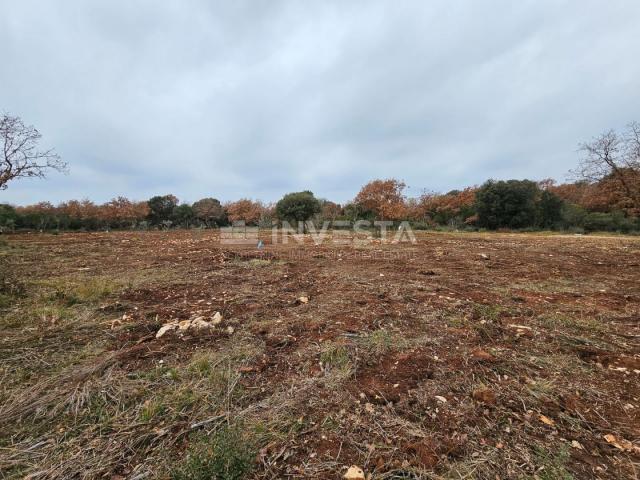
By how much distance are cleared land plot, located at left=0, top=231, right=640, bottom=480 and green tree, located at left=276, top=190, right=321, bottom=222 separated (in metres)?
27.7

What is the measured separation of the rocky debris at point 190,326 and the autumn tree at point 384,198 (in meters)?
22.5

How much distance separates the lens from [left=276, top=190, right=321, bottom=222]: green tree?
105ft

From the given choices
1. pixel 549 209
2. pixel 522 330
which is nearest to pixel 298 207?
pixel 549 209

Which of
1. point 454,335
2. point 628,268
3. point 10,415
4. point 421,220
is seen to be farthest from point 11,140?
point 421,220

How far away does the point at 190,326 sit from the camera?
3268mm

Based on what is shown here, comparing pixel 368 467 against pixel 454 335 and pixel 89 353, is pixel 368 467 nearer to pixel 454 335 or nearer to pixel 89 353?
pixel 454 335

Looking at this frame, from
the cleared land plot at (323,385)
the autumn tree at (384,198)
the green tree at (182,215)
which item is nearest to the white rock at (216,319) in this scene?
the cleared land plot at (323,385)

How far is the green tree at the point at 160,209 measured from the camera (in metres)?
42.2

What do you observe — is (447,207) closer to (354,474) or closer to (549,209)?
(549,209)

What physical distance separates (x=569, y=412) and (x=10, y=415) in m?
3.87

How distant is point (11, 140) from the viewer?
309 inches

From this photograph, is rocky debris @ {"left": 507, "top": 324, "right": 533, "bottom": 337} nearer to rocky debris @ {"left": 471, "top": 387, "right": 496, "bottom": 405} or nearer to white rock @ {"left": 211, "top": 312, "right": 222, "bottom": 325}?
rocky debris @ {"left": 471, "top": 387, "right": 496, "bottom": 405}

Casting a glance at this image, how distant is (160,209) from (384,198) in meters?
34.7

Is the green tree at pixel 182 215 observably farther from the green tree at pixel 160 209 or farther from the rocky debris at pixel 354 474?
the rocky debris at pixel 354 474
